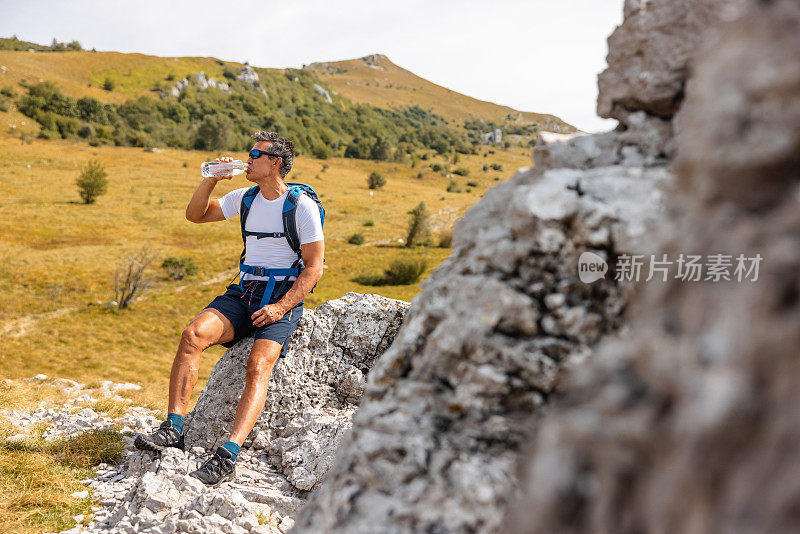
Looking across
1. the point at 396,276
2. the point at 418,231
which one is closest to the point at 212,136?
the point at 418,231

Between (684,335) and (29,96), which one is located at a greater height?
(29,96)

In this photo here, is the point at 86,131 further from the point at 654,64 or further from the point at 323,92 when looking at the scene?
the point at 323,92

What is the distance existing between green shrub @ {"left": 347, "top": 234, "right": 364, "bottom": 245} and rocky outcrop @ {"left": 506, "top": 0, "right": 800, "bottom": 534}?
36.9 metres

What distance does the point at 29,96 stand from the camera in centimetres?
7575

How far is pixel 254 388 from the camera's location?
4973 millimetres

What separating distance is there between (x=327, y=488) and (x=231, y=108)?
120 metres

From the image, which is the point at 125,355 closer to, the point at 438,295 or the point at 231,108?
the point at 438,295

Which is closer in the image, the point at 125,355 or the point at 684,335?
the point at 684,335

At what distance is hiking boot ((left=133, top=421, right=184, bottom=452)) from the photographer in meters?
4.93

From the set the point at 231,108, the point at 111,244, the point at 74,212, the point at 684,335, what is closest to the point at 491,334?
the point at 684,335

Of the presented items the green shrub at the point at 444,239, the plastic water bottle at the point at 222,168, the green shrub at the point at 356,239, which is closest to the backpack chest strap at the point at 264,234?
the plastic water bottle at the point at 222,168

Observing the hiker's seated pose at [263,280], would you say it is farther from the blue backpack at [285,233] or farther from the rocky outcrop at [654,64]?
the rocky outcrop at [654,64]

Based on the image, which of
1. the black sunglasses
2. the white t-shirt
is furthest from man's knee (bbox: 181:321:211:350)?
the black sunglasses

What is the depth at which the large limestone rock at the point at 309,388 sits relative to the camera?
543cm
